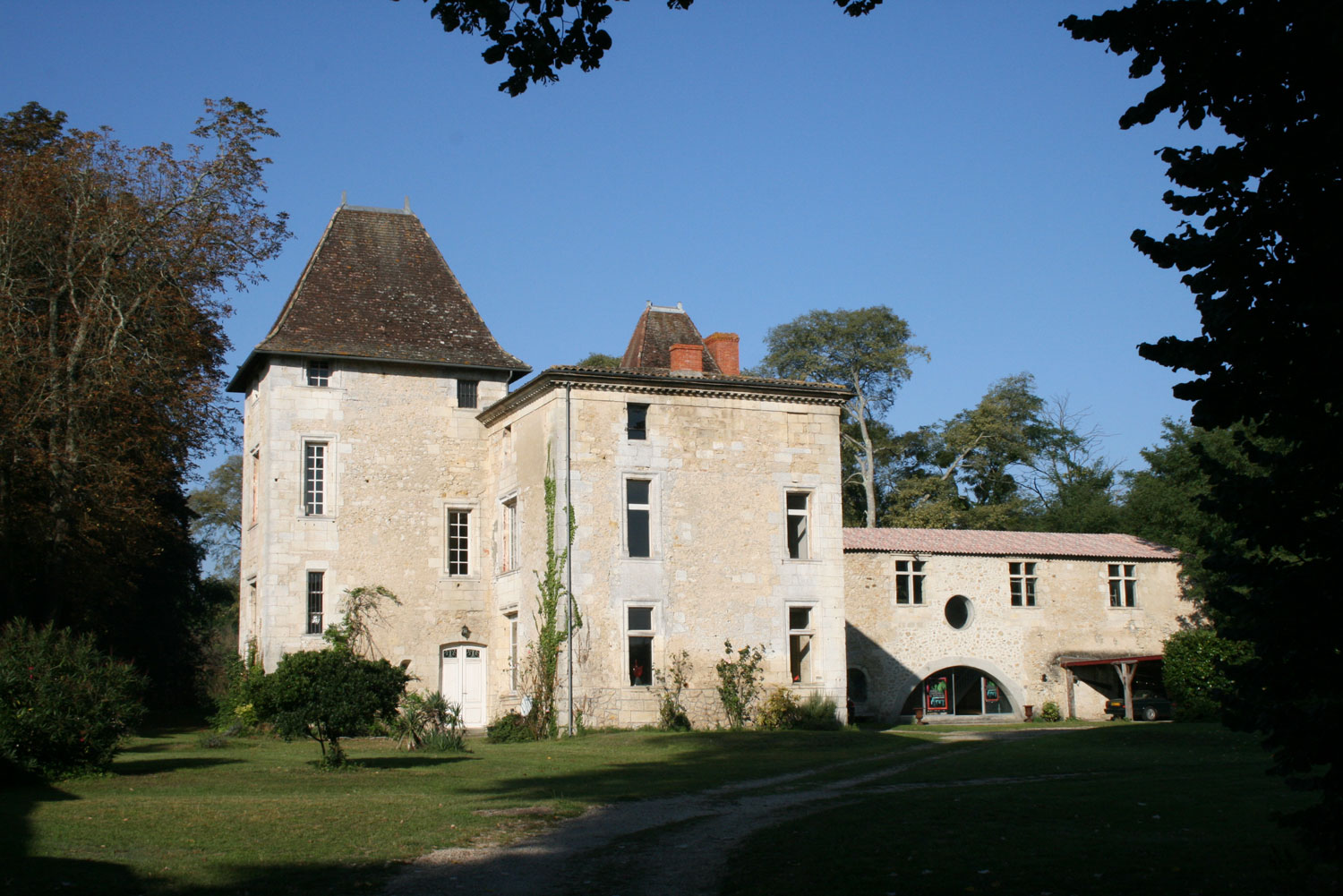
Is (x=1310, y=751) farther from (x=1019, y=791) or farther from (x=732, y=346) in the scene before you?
(x=732, y=346)

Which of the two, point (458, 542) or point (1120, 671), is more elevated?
point (458, 542)

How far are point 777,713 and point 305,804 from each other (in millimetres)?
13952

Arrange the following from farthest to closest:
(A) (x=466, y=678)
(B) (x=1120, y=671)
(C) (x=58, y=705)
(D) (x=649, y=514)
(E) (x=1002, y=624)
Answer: (E) (x=1002, y=624) → (B) (x=1120, y=671) → (A) (x=466, y=678) → (D) (x=649, y=514) → (C) (x=58, y=705)

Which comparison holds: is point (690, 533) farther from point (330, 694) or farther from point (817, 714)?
point (330, 694)

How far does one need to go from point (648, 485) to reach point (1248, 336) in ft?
63.6

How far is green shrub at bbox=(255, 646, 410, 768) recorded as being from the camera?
52.5ft

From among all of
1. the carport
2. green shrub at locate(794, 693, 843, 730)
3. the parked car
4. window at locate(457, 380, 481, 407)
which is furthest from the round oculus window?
window at locate(457, 380, 481, 407)

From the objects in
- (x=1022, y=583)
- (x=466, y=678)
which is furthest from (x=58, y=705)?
(x=1022, y=583)

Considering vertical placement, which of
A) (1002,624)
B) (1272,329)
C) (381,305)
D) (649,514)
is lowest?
(1002,624)

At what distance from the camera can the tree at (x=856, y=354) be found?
156 ft

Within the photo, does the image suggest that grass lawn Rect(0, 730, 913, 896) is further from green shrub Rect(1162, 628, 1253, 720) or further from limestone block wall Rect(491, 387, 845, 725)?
green shrub Rect(1162, 628, 1253, 720)

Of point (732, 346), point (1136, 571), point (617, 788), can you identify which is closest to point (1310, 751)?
point (617, 788)

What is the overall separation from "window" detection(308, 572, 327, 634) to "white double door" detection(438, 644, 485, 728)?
281 centimetres

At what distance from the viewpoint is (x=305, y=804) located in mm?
12336
